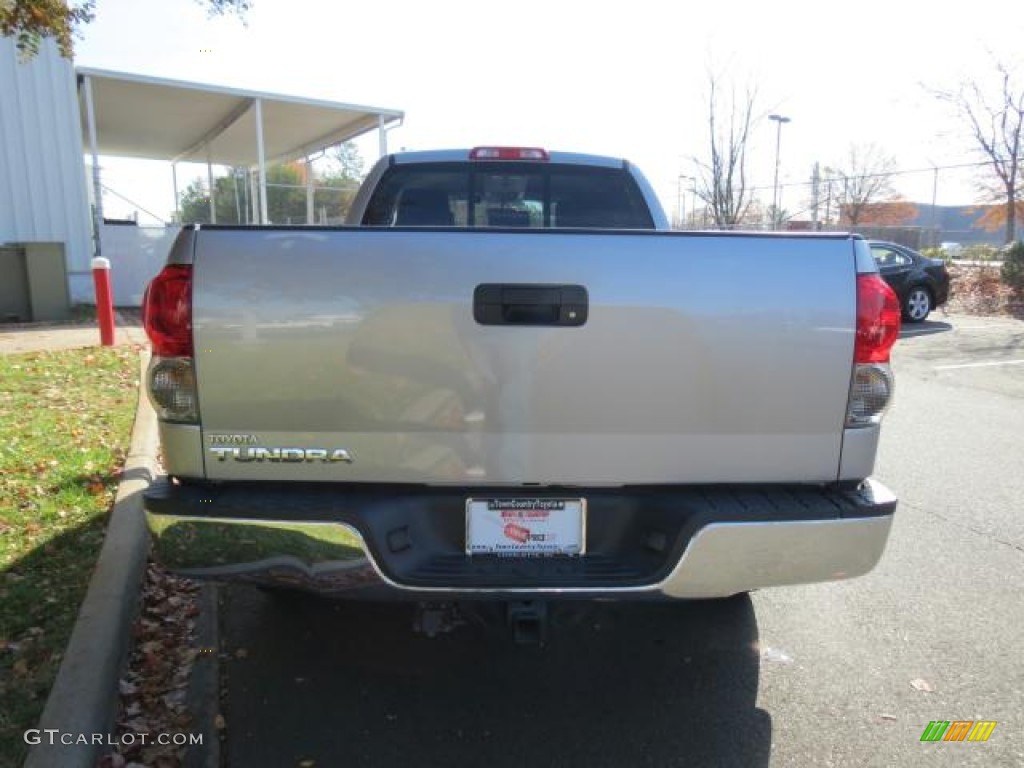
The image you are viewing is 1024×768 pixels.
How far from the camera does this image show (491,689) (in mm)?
3033

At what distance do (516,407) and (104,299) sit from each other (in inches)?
370

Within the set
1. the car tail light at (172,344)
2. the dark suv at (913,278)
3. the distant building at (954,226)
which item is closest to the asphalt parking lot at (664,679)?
the car tail light at (172,344)

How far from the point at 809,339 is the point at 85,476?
14.8ft

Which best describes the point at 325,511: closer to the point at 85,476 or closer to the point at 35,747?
the point at 35,747

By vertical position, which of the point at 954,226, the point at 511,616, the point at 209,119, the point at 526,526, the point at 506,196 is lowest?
the point at 511,616

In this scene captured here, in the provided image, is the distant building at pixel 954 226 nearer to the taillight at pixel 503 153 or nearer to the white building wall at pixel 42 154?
the white building wall at pixel 42 154

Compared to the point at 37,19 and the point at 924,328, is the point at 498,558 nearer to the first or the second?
the point at 37,19

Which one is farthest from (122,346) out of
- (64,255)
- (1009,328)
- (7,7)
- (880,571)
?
(1009,328)

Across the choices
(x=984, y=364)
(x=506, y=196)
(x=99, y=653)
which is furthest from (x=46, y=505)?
(x=984, y=364)

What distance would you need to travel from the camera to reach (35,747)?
8.05ft

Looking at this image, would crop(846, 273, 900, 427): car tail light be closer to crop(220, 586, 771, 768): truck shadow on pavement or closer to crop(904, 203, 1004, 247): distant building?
crop(220, 586, 771, 768): truck shadow on pavement

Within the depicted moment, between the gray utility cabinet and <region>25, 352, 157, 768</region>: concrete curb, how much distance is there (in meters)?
10.7

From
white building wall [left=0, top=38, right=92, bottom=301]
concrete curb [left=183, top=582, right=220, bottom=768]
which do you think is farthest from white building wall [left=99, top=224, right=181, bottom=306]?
concrete curb [left=183, top=582, right=220, bottom=768]

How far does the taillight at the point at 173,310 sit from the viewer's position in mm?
2430
